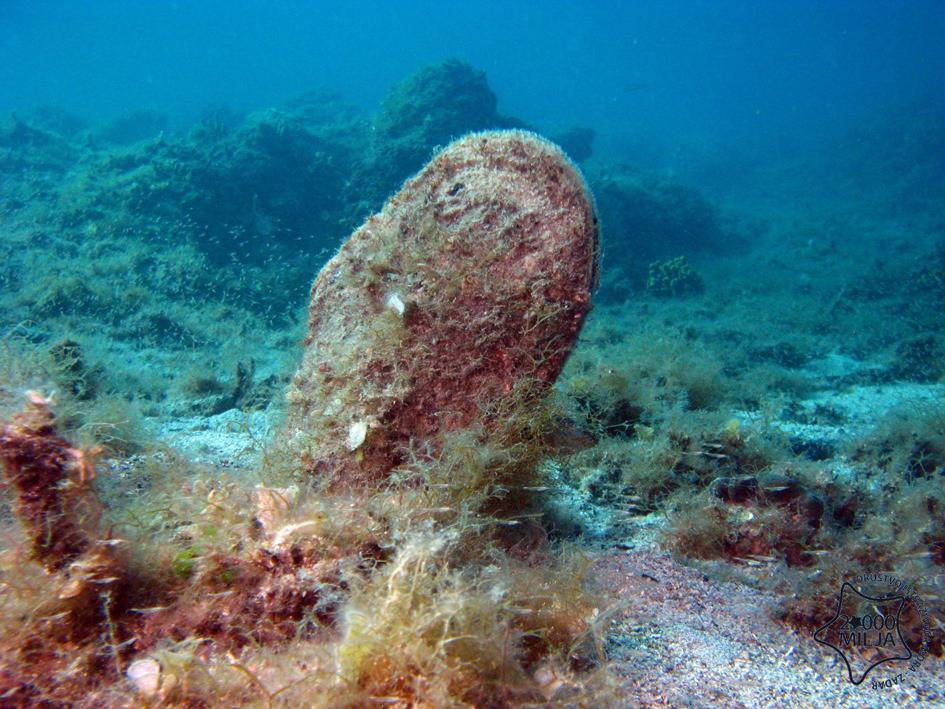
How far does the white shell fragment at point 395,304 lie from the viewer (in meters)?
3.23

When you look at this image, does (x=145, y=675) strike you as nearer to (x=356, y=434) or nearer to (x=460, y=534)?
(x=460, y=534)

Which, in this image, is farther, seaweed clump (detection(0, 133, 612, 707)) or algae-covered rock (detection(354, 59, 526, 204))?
algae-covered rock (detection(354, 59, 526, 204))

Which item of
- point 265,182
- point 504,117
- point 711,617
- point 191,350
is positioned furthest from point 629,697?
point 504,117

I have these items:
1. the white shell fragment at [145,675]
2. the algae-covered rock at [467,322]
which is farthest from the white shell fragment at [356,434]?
the white shell fragment at [145,675]

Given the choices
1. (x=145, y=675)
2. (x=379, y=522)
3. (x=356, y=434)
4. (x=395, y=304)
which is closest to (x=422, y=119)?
(x=395, y=304)

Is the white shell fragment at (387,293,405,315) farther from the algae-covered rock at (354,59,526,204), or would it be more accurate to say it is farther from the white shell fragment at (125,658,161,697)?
the algae-covered rock at (354,59,526,204)

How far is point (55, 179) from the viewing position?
1750cm

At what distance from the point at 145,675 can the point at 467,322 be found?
2300mm

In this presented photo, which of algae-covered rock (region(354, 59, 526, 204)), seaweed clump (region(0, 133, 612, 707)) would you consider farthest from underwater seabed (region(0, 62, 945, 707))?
algae-covered rock (region(354, 59, 526, 204))

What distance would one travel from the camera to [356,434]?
10.5 ft

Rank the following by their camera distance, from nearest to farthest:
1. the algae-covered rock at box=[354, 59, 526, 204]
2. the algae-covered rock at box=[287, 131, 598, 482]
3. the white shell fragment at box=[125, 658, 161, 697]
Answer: the white shell fragment at box=[125, 658, 161, 697] → the algae-covered rock at box=[287, 131, 598, 482] → the algae-covered rock at box=[354, 59, 526, 204]

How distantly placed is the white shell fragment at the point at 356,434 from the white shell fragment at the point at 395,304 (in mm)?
773

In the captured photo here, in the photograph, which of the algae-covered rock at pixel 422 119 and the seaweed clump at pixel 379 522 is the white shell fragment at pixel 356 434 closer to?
the seaweed clump at pixel 379 522

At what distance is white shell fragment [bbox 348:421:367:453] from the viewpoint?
318 cm
